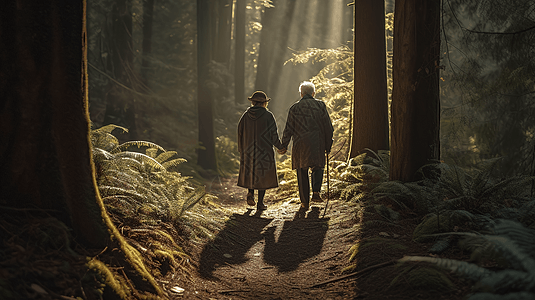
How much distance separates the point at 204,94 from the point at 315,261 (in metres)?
9.48

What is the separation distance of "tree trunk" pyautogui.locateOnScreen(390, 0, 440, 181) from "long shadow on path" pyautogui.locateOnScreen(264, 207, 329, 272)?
1600 millimetres

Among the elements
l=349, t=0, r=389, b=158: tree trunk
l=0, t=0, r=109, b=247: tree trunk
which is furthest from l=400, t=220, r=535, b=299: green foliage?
l=349, t=0, r=389, b=158: tree trunk

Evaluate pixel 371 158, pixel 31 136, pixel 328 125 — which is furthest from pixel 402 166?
pixel 31 136

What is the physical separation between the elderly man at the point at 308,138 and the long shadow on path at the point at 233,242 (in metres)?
1.16

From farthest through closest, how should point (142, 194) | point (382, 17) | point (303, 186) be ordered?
1. point (382, 17)
2. point (303, 186)
3. point (142, 194)

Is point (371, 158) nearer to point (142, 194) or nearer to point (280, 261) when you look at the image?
point (280, 261)

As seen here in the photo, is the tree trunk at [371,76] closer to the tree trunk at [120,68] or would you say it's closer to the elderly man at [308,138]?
the elderly man at [308,138]

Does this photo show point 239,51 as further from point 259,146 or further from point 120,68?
point 259,146

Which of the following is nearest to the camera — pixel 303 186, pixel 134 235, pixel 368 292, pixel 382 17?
pixel 368 292

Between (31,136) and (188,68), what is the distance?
17.0 meters

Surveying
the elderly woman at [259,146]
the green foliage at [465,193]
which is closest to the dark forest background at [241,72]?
the green foliage at [465,193]

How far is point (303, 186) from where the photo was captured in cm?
735

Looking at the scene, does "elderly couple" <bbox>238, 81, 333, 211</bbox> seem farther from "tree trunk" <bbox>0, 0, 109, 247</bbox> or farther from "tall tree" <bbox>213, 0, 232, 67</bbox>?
"tall tree" <bbox>213, 0, 232, 67</bbox>

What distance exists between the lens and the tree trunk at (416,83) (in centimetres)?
550
